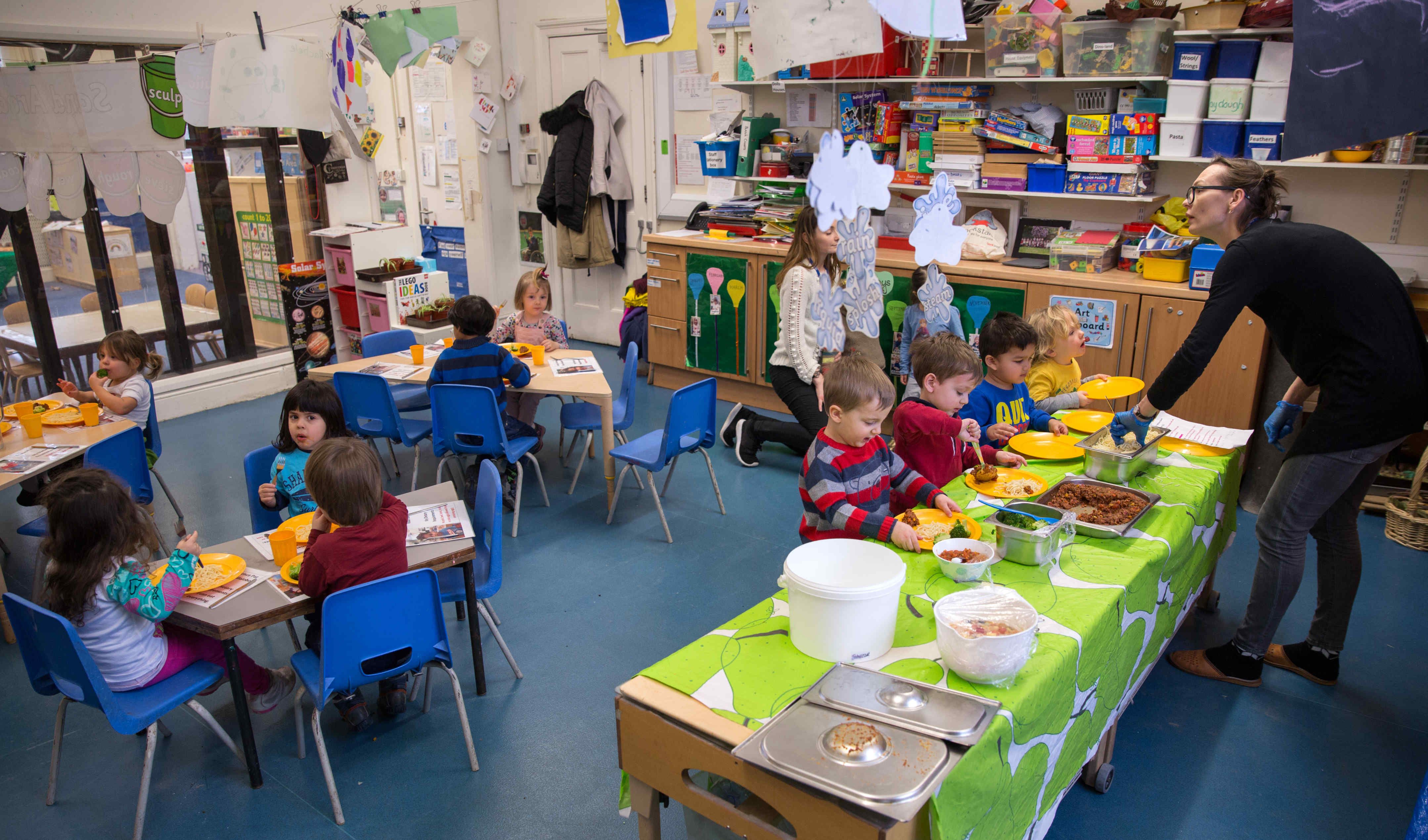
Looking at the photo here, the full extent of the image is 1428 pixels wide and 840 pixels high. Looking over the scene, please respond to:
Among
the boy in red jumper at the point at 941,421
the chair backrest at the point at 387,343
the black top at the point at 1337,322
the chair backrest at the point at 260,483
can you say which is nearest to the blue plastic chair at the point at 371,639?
the chair backrest at the point at 260,483

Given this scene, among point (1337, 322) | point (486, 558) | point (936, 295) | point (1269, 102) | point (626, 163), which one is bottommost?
point (486, 558)

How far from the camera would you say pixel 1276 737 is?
9.23 ft

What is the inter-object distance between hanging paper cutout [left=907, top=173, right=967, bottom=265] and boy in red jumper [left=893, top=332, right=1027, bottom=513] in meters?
0.27

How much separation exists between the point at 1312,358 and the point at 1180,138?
2.26 metres

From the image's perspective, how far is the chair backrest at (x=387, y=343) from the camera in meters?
5.11

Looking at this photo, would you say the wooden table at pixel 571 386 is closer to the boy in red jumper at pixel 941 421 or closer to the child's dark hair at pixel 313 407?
the child's dark hair at pixel 313 407

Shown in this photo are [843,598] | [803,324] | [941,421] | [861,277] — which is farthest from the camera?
[803,324]

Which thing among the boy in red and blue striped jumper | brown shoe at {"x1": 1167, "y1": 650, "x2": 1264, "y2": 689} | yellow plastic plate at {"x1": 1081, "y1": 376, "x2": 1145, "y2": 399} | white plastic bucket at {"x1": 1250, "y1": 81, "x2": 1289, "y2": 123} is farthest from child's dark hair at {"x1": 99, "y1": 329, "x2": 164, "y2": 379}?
white plastic bucket at {"x1": 1250, "y1": 81, "x2": 1289, "y2": 123}

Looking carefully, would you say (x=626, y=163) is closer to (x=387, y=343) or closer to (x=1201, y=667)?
(x=387, y=343)

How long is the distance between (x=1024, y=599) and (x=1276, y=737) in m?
1.46

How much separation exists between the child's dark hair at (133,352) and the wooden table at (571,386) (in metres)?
0.72

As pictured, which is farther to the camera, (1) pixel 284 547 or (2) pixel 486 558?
(2) pixel 486 558

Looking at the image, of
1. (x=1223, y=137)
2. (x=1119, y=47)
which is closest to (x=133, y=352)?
(x=1119, y=47)

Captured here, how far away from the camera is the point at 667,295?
6.29 metres
